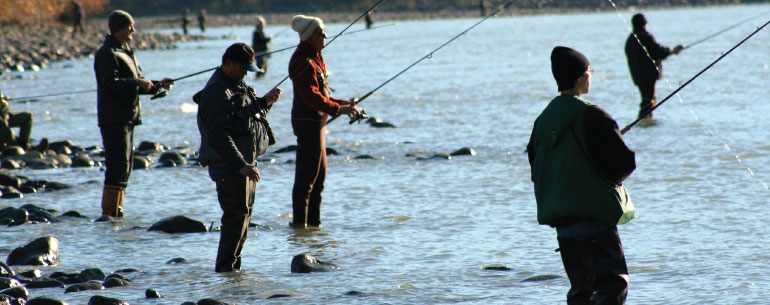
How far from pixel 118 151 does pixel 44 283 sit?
5.99 feet

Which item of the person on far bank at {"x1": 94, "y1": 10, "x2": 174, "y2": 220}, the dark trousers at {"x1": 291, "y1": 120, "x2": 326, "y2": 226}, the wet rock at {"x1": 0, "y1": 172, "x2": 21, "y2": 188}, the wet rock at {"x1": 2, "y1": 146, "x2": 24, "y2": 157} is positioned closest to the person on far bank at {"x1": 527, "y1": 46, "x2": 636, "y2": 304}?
the dark trousers at {"x1": 291, "y1": 120, "x2": 326, "y2": 226}

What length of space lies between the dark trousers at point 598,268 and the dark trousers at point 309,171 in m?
3.02

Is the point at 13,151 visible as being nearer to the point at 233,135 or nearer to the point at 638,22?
the point at 233,135

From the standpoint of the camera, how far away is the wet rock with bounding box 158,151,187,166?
10633 millimetres

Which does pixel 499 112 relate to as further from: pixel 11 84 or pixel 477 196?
pixel 11 84

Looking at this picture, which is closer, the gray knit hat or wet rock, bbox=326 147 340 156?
the gray knit hat

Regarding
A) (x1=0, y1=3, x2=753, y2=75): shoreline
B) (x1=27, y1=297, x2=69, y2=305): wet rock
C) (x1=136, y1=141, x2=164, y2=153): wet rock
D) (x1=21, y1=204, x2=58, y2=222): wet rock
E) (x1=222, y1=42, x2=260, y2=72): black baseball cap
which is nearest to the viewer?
(x1=27, y1=297, x2=69, y2=305): wet rock

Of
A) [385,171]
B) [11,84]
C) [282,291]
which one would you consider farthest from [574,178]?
[11,84]

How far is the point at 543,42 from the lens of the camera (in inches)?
1848

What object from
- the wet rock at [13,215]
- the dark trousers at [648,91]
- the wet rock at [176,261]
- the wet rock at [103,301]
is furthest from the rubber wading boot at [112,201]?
the dark trousers at [648,91]

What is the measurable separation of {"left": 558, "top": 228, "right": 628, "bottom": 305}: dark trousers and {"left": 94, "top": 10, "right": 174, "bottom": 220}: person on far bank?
12.3ft

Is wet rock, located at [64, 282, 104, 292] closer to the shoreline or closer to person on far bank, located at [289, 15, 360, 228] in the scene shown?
person on far bank, located at [289, 15, 360, 228]

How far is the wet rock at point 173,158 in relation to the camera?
10633mm

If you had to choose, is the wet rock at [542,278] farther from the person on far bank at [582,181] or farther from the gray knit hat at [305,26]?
the gray knit hat at [305,26]
